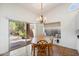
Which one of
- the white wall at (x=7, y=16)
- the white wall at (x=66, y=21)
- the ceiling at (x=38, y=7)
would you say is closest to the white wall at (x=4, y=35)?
the white wall at (x=7, y=16)

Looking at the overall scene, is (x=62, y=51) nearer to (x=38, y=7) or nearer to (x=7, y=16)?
(x=38, y=7)

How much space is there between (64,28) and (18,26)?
755 millimetres

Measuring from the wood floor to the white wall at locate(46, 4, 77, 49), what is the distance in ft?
0.21

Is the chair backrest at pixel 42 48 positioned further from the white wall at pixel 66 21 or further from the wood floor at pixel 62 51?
the white wall at pixel 66 21

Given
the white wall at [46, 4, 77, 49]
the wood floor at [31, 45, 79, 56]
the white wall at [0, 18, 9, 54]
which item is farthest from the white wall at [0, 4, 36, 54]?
the wood floor at [31, 45, 79, 56]

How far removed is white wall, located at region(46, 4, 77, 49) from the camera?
1700 mm

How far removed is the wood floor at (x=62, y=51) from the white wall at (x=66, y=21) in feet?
0.21

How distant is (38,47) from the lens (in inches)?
70.4

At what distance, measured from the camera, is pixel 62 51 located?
5.63ft

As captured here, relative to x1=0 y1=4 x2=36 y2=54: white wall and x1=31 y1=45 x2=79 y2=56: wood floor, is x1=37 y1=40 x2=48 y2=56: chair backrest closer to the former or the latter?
x1=31 y1=45 x2=79 y2=56: wood floor

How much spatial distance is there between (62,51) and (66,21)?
489 mm

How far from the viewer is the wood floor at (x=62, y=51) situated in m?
1.69

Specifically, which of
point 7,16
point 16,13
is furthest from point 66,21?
point 7,16

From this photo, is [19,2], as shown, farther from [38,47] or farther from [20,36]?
[38,47]
